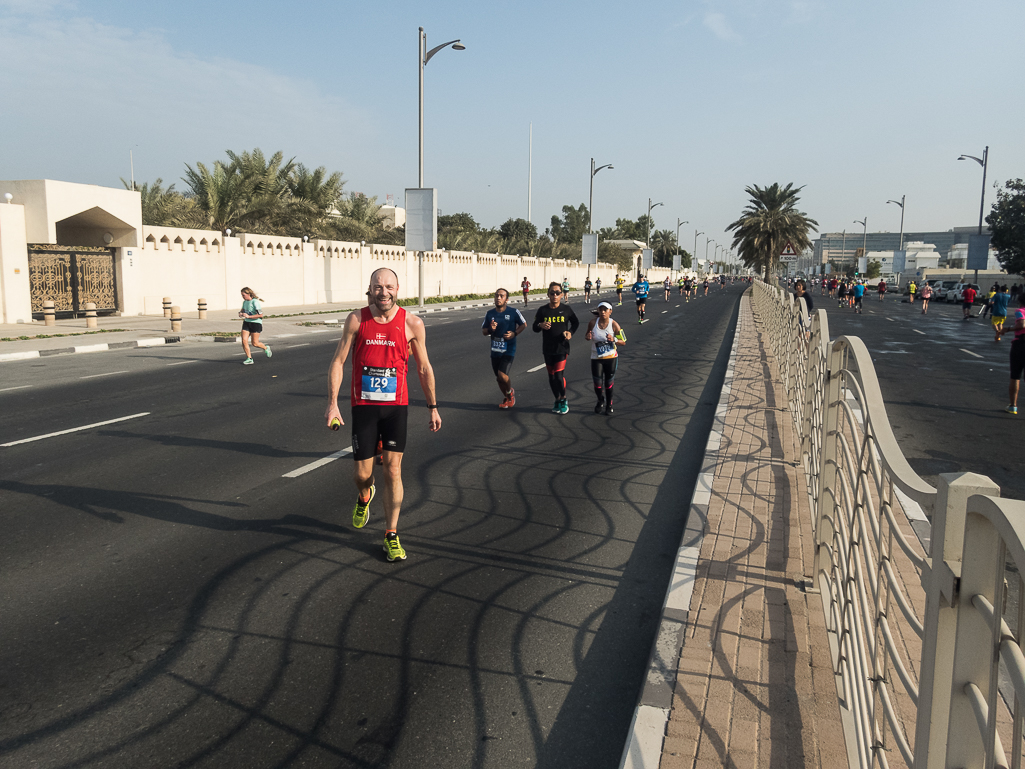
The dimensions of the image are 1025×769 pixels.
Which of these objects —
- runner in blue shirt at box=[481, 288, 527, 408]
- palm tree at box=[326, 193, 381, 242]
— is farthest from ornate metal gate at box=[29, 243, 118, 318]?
runner in blue shirt at box=[481, 288, 527, 408]

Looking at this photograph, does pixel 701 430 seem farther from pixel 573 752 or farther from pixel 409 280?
pixel 409 280

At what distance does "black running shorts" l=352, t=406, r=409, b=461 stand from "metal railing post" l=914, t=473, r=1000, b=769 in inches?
145

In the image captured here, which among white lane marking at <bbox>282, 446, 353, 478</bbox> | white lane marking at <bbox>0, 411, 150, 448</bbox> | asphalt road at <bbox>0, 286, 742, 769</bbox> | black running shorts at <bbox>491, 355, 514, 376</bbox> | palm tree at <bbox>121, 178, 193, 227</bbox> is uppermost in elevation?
palm tree at <bbox>121, 178, 193, 227</bbox>

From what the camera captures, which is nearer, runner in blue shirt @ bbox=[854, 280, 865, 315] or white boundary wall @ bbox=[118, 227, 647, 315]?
white boundary wall @ bbox=[118, 227, 647, 315]

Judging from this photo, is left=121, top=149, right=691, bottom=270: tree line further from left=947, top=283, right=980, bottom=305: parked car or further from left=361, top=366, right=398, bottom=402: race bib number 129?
left=947, top=283, right=980, bottom=305: parked car

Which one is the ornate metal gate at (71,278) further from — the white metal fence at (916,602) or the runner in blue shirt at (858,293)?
the runner in blue shirt at (858,293)

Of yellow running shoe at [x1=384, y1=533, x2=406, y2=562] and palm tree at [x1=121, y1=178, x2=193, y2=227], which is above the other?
palm tree at [x1=121, y1=178, x2=193, y2=227]

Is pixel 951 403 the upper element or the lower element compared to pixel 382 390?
lower

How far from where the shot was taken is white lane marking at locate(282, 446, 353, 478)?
722 cm

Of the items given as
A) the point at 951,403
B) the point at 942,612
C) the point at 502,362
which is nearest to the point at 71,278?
the point at 502,362

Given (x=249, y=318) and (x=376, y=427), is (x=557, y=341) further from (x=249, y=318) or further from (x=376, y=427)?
(x=249, y=318)

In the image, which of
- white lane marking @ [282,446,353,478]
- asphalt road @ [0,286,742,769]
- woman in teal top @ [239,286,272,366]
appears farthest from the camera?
woman in teal top @ [239,286,272,366]

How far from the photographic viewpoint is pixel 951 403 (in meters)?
12.1

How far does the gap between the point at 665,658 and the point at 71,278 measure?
84.0 ft
